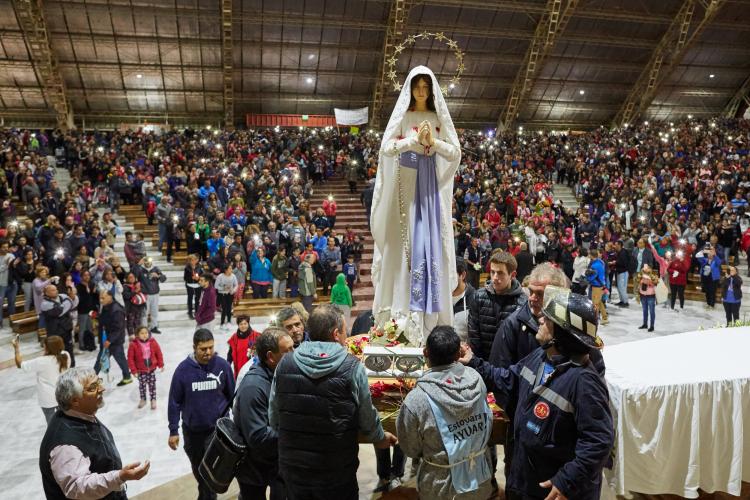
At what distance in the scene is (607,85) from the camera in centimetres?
2908

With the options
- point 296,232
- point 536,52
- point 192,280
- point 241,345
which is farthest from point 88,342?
point 536,52

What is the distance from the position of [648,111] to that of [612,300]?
21768 mm

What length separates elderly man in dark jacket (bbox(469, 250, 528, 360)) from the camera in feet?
13.1

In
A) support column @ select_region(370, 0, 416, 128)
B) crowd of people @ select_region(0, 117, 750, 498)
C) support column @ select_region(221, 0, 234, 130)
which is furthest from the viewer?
support column @ select_region(370, 0, 416, 128)

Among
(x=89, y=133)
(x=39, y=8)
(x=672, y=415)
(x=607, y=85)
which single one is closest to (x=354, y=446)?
(x=672, y=415)

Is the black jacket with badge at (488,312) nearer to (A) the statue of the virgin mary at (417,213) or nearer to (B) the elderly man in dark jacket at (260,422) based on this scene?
(A) the statue of the virgin mary at (417,213)

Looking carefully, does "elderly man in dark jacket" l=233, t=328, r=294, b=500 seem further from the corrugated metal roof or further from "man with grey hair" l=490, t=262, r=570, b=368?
the corrugated metal roof

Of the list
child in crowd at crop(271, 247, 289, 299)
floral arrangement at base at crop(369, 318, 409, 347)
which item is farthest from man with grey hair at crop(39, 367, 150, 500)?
child in crowd at crop(271, 247, 289, 299)

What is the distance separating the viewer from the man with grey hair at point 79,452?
114 inches

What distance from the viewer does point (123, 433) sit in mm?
6906

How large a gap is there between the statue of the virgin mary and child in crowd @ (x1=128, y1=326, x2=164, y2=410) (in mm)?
4797

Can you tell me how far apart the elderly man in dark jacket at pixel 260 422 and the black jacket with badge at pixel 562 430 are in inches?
58.5

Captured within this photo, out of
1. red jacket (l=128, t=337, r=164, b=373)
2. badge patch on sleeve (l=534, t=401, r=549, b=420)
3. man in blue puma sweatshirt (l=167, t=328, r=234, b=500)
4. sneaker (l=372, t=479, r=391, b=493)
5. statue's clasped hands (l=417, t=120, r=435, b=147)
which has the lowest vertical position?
sneaker (l=372, t=479, r=391, b=493)

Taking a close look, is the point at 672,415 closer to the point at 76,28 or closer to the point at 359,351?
the point at 359,351
